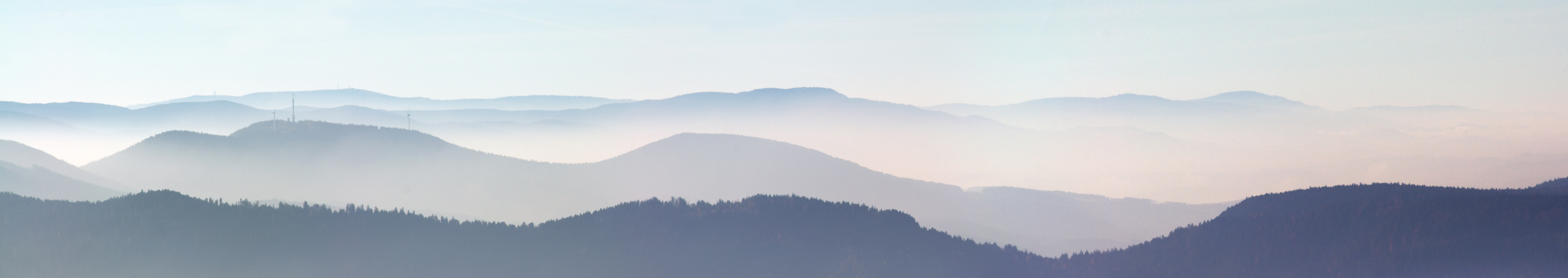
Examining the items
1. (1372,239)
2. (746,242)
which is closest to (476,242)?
(746,242)

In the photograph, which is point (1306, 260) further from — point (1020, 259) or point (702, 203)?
point (702, 203)

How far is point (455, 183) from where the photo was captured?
191625mm

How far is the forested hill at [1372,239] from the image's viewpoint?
125ft

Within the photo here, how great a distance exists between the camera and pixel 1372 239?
138 feet

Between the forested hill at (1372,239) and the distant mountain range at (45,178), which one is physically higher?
the distant mountain range at (45,178)

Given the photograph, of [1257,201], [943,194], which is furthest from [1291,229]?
[943,194]

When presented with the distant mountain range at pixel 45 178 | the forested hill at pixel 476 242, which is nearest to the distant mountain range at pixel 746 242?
the forested hill at pixel 476 242

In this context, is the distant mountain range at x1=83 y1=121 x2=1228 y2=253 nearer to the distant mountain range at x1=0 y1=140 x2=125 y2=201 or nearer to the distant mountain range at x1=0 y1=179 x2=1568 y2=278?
the distant mountain range at x1=0 y1=140 x2=125 y2=201

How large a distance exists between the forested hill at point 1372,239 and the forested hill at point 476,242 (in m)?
7.25

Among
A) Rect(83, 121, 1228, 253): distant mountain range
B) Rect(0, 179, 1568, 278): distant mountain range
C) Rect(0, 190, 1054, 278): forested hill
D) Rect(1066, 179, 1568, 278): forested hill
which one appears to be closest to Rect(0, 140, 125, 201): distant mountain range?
Rect(83, 121, 1228, 253): distant mountain range

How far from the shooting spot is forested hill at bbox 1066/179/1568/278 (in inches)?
1495

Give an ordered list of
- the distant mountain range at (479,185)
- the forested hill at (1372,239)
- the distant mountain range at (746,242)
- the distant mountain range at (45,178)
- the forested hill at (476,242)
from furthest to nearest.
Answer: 1. the distant mountain range at (479,185)
2. the distant mountain range at (45,178)
3. the forested hill at (1372,239)
4. the distant mountain range at (746,242)
5. the forested hill at (476,242)

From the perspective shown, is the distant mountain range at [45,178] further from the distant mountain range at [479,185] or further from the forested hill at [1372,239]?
the forested hill at [1372,239]

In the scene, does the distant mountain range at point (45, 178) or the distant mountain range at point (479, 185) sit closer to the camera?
the distant mountain range at point (45, 178)
